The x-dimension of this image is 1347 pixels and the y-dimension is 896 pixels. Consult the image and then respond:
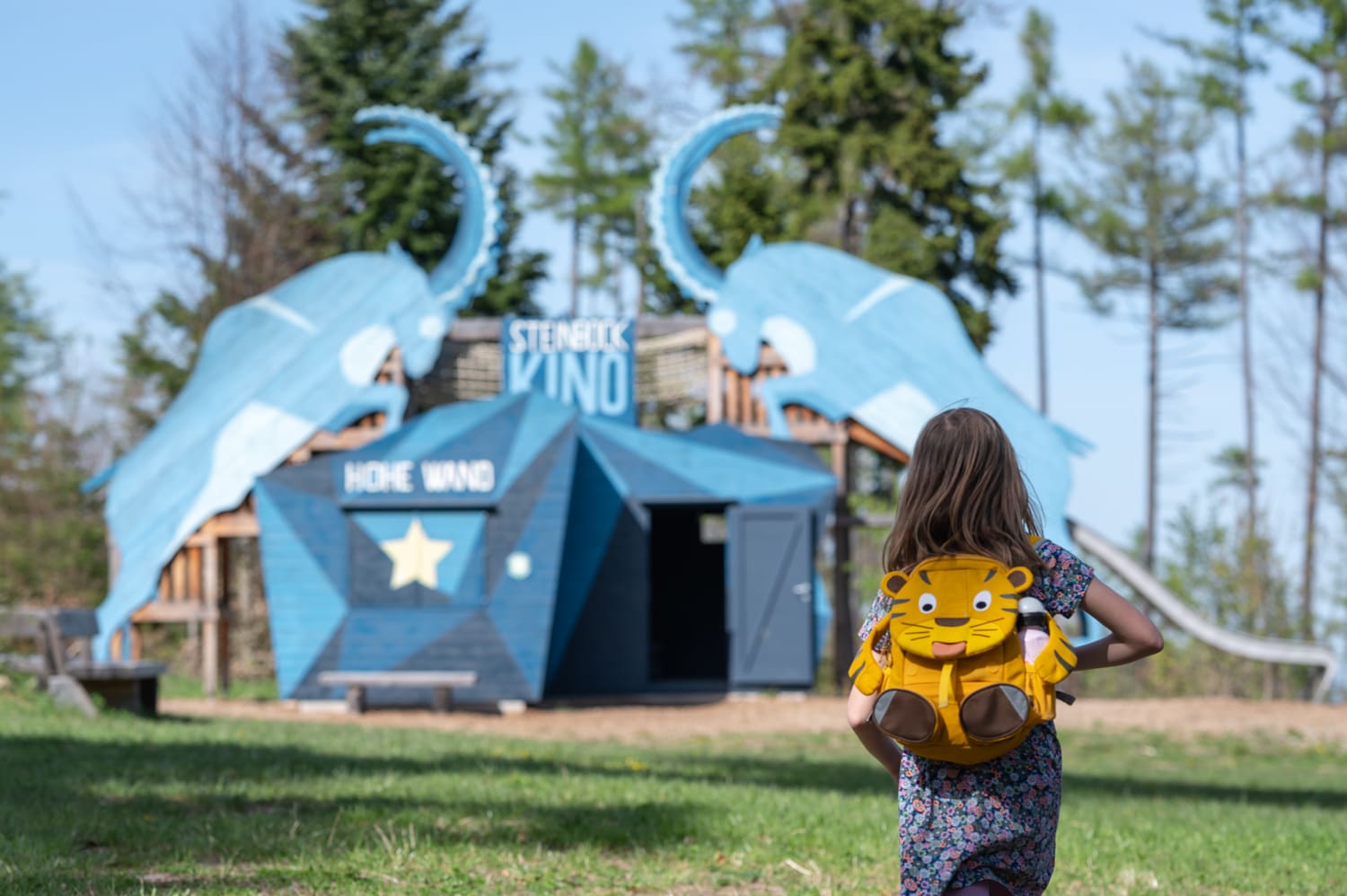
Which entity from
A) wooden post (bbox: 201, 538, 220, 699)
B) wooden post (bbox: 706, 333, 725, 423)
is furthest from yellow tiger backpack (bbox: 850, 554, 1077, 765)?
wooden post (bbox: 201, 538, 220, 699)

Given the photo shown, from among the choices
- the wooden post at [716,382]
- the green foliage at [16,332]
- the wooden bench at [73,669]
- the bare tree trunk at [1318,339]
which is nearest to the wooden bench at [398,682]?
the wooden bench at [73,669]

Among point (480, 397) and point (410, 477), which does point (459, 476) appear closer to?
point (410, 477)

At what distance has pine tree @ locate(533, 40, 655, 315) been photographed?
4397 cm

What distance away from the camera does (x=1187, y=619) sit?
1989cm

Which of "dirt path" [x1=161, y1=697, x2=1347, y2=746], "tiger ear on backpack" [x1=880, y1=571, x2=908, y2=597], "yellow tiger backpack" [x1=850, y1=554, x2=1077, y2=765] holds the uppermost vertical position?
"tiger ear on backpack" [x1=880, y1=571, x2=908, y2=597]

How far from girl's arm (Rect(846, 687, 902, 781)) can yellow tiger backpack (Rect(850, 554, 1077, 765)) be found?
8cm

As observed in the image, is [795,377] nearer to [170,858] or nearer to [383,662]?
[383,662]

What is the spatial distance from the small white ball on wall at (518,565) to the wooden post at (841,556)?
420 centimetres

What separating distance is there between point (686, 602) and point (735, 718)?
6580 mm

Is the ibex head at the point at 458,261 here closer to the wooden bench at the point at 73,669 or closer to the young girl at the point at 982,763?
the wooden bench at the point at 73,669

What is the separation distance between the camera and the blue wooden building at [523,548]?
18.0m

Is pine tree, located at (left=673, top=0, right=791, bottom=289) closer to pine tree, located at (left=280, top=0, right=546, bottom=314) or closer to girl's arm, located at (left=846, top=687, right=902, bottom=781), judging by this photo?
pine tree, located at (left=280, top=0, right=546, bottom=314)

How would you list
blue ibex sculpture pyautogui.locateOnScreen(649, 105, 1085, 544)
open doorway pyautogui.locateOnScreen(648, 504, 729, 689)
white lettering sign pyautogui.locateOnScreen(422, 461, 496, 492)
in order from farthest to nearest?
open doorway pyautogui.locateOnScreen(648, 504, 729, 689)
blue ibex sculpture pyautogui.locateOnScreen(649, 105, 1085, 544)
white lettering sign pyautogui.locateOnScreen(422, 461, 496, 492)

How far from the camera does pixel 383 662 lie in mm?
18000
